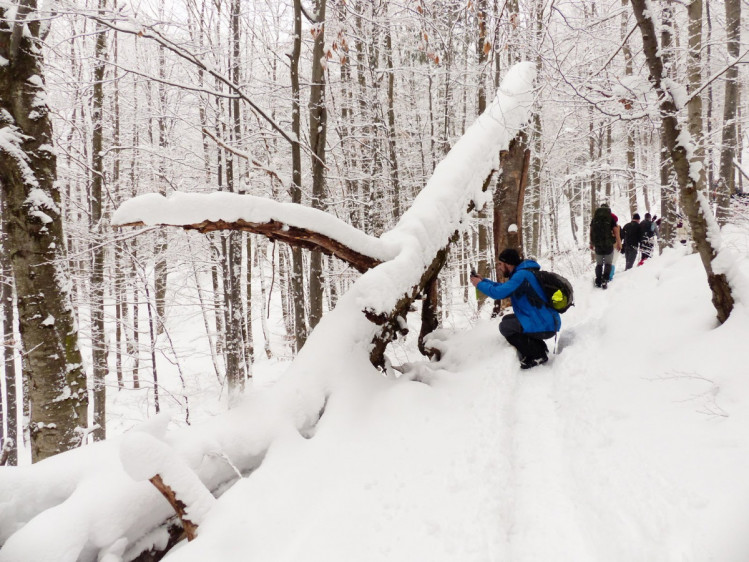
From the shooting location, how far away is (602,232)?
8.70 metres

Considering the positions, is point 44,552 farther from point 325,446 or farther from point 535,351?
point 535,351

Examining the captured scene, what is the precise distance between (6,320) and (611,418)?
1142 cm

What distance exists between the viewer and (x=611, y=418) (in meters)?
3.32

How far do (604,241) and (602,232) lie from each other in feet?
0.72

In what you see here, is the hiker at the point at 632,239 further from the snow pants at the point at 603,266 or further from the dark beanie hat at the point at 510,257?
the dark beanie hat at the point at 510,257

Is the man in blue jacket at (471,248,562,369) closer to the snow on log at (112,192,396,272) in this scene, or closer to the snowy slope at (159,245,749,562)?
the snowy slope at (159,245,749,562)

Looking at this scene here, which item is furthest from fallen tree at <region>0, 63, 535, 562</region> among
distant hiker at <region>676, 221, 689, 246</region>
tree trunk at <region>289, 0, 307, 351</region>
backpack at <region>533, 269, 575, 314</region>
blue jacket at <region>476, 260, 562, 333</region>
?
distant hiker at <region>676, 221, 689, 246</region>

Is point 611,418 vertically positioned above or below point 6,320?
below

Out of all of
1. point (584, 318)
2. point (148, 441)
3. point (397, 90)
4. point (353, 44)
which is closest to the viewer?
point (148, 441)

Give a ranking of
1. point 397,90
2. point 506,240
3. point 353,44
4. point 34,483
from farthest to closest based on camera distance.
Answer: point 397,90, point 353,44, point 506,240, point 34,483

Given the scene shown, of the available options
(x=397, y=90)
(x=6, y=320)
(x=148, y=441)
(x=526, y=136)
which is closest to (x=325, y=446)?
(x=148, y=441)

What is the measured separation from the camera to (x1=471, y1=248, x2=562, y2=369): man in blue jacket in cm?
471

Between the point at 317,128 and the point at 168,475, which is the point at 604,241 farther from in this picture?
the point at 168,475

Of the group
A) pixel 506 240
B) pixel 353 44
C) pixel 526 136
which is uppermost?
pixel 353 44
